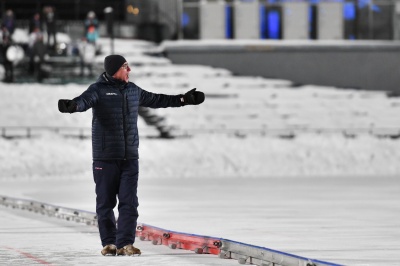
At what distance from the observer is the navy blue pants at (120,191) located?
12922 mm

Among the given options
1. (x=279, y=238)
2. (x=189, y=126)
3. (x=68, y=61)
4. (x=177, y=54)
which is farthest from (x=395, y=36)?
(x=279, y=238)

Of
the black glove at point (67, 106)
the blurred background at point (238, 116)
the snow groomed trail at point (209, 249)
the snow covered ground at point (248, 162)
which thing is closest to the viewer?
the snow groomed trail at point (209, 249)

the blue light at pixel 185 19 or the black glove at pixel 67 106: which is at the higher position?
the black glove at pixel 67 106

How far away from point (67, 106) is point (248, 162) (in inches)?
978

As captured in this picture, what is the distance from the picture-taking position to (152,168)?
3625cm

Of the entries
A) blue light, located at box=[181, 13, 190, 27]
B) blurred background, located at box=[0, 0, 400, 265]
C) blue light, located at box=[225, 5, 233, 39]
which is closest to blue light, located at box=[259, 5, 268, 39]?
blurred background, located at box=[0, 0, 400, 265]

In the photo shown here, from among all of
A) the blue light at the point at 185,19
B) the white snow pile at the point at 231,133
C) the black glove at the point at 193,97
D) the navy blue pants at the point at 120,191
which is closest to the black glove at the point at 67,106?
the navy blue pants at the point at 120,191

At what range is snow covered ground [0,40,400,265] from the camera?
670 inches

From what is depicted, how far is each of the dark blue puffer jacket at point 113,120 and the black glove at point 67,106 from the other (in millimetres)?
270

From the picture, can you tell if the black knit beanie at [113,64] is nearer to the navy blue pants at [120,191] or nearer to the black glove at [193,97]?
the black glove at [193,97]

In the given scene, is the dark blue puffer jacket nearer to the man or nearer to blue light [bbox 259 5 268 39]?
the man

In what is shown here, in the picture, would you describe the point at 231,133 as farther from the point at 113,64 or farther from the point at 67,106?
the point at 67,106

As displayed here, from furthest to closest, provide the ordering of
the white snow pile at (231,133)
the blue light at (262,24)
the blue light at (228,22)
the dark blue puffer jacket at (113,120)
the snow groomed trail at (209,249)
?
the blue light at (262,24) → the blue light at (228,22) → the white snow pile at (231,133) → the dark blue puffer jacket at (113,120) → the snow groomed trail at (209,249)

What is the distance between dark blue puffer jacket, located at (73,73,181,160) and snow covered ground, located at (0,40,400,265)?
2006 millimetres
